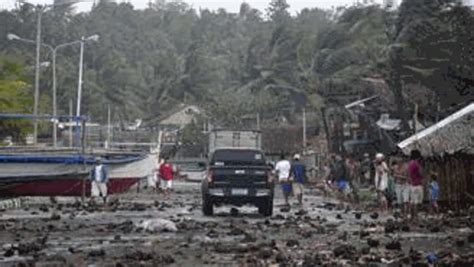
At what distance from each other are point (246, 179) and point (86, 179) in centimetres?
1108

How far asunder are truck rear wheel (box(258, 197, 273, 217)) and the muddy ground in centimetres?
43

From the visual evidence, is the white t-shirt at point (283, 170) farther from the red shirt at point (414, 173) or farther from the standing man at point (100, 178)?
the red shirt at point (414, 173)

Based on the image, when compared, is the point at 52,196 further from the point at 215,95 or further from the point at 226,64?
the point at 226,64

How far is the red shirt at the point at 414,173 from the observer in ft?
79.8

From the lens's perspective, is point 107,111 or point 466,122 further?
point 107,111

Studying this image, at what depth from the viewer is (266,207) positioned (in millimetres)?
27016

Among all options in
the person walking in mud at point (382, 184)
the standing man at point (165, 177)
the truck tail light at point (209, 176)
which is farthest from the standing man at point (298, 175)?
the standing man at point (165, 177)

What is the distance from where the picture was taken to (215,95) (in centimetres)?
10494

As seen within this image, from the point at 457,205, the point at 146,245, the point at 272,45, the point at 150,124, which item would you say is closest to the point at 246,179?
the point at 457,205

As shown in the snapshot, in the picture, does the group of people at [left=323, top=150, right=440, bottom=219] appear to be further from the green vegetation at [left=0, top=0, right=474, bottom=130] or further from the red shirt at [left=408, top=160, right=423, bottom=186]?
the green vegetation at [left=0, top=0, right=474, bottom=130]

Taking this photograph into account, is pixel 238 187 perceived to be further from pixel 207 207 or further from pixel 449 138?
pixel 449 138

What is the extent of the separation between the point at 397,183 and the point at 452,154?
287 centimetres

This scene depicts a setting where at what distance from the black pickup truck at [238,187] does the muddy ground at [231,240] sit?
0.48 metres

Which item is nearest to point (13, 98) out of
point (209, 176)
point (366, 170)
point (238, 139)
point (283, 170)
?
point (238, 139)
